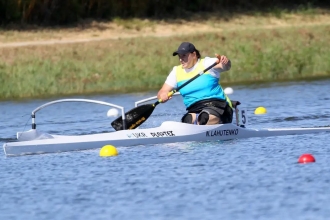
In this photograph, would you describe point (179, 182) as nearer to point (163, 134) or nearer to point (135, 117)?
point (163, 134)

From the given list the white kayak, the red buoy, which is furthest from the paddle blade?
the red buoy

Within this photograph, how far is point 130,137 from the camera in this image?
1689cm

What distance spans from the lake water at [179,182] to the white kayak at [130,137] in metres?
0.14

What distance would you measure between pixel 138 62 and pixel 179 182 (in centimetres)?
1986

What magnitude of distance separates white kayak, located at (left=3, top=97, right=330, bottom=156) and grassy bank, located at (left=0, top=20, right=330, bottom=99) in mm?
13631

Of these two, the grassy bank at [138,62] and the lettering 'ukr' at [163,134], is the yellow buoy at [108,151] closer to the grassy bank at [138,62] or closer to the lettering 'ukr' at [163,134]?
the lettering 'ukr' at [163,134]

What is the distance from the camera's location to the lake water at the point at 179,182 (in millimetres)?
11609

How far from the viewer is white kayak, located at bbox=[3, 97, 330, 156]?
16.4m

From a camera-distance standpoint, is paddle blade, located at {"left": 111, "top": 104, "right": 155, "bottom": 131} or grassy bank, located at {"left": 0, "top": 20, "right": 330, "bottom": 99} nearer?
paddle blade, located at {"left": 111, "top": 104, "right": 155, "bottom": 131}

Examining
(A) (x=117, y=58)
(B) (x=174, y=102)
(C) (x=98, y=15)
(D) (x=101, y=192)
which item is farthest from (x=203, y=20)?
(D) (x=101, y=192)

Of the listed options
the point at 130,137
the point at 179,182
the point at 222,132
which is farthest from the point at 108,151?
the point at 179,182

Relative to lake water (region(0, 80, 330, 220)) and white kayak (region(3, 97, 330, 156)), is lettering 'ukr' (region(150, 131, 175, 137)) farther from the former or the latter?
lake water (region(0, 80, 330, 220))

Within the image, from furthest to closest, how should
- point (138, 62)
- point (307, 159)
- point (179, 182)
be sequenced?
point (138, 62)
point (307, 159)
point (179, 182)

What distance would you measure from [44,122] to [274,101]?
18.7 feet
